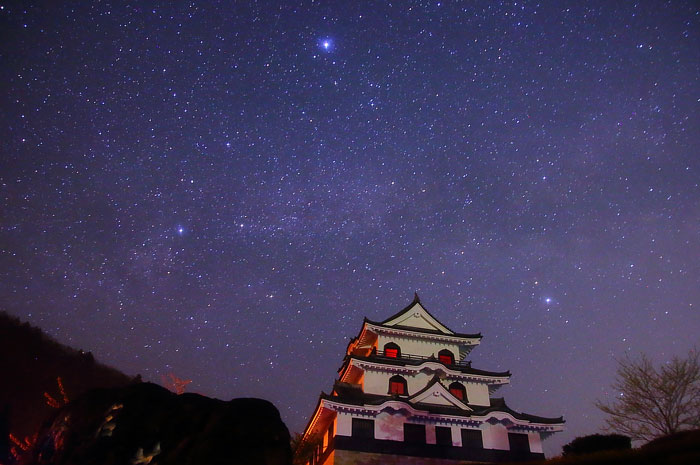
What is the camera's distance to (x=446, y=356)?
37844 mm

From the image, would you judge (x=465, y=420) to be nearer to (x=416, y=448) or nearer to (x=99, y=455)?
(x=416, y=448)

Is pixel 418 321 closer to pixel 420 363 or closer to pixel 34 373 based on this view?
pixel 420 363

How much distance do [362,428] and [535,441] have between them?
40.4 ft

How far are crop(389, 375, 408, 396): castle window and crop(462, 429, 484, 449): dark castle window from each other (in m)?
5.16

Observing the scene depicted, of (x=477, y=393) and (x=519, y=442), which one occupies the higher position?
(x=477, y=393)

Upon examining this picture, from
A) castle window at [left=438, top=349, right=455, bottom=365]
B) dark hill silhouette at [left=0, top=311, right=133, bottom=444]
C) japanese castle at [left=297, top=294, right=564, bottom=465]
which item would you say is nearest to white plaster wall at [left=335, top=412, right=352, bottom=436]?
japanese castle at [left=297, top=294, right=564, bottom=465]

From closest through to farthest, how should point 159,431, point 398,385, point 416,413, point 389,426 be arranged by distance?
point 159,431 → point 389,426 → point 416,413 → point 398,385

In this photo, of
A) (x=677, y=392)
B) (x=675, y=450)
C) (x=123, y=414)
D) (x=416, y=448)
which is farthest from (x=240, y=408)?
(x=677, y=392)

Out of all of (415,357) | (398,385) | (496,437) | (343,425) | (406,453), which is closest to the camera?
(406,453)

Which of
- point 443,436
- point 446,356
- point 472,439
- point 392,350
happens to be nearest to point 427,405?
→ point 443,436

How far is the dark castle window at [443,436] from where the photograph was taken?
3069 centimetres

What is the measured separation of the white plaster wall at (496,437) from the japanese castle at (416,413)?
6 cm

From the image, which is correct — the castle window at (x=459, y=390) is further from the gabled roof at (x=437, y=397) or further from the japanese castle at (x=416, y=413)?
the gabled roof at (x=437, y=397)

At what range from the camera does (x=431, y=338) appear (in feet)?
125
